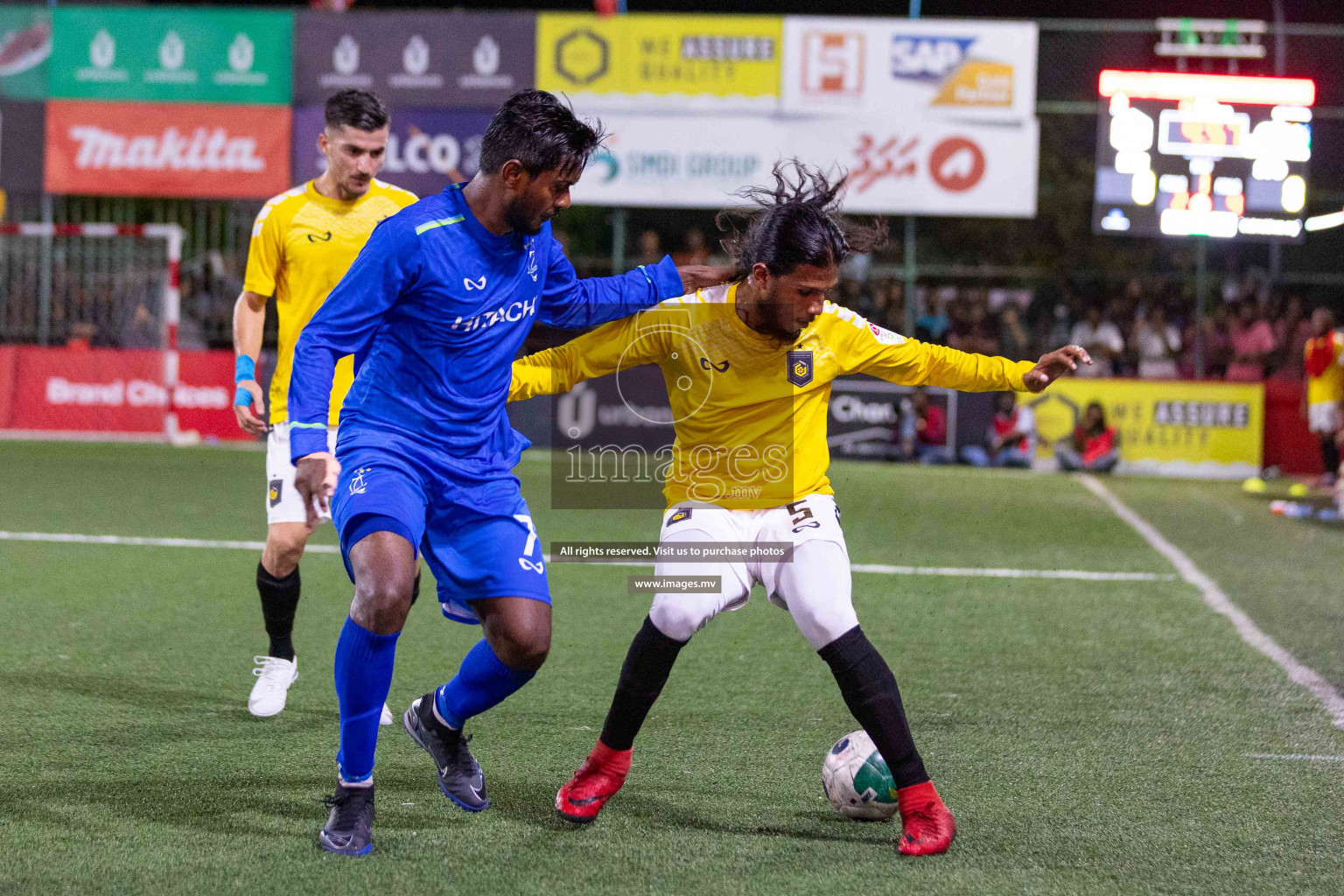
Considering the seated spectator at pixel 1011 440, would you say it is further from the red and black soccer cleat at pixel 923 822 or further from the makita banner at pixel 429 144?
the red and black soccer cleat at pixel 923 822

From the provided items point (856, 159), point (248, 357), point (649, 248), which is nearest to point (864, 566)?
point (248, 357)

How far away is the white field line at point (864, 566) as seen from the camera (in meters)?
8.72

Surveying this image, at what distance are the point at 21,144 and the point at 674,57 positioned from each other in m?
8.31

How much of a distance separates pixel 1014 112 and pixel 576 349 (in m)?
13.8

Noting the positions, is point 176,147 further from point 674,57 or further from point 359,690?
point 359,690

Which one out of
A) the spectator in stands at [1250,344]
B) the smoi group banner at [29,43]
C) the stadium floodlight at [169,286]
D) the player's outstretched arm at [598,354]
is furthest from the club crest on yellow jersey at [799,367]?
the smoi group banner at [29,43]

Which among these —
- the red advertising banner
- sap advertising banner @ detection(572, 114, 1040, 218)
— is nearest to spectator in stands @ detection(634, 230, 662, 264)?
sap advertising banner @ detection(572, 114, 1040, 218)

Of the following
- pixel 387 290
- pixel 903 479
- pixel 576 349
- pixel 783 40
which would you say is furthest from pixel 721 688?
pixel 783 40

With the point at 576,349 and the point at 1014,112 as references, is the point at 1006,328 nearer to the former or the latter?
the point at 1014,112

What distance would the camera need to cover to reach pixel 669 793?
14.1 feet

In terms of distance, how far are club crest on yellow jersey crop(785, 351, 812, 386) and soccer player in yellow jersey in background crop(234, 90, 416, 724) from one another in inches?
74.3

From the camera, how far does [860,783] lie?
13.4 feet

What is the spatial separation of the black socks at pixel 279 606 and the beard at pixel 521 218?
2008 millimetres

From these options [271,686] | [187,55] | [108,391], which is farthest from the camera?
[187,55]
